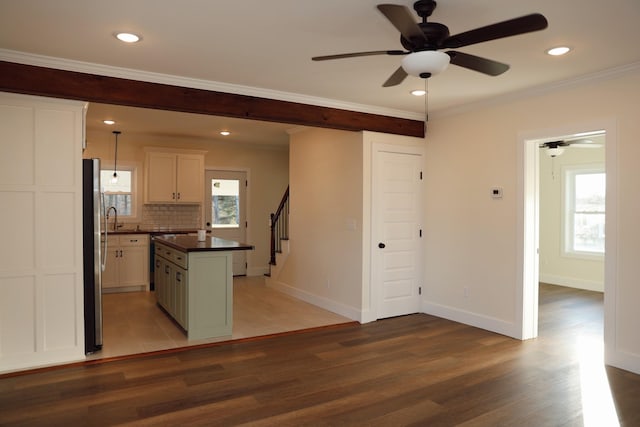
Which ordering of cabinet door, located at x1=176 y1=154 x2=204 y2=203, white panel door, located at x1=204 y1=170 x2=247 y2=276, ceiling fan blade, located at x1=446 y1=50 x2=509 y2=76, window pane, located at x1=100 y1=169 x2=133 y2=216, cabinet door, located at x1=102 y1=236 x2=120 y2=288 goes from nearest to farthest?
1. ceiling fan blade, located at x1=446 y1=50 x2=509 y2=76
2. cabinet door, located at x1=102 y1=236 x2=120 y2=288
3. window pane, located at x1=100 y1=169 x2=133 y2=216
4. cabinet door, located at x1=176 y1=154 x2=204 y2=203
5. white panel door, located at x1=204 y1=170 x2=247 y2=276

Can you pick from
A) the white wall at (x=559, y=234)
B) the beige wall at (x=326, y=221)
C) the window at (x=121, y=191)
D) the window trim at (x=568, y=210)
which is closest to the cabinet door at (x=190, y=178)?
the window at (x=121, y=191)

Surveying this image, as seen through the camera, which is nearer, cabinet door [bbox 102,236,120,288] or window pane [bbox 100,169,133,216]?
cabinet door [bbox 102,236,120,288]

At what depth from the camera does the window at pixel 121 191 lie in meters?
7.30

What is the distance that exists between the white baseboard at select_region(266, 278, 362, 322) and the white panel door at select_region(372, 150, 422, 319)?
0.32 m

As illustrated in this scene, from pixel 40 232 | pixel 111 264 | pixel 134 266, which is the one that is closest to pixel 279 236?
pixel 134 266

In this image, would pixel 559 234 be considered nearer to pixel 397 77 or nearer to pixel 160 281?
pixel 397 77

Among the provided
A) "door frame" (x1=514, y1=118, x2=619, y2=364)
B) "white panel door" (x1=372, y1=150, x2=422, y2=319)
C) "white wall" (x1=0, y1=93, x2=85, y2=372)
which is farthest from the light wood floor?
"door frame" (x1=514, y1=118, x2=619, y2=364)

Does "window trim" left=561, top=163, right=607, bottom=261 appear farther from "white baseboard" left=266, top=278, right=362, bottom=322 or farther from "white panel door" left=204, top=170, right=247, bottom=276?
"white panel door" left=204, top=170, right=247, bottom=276

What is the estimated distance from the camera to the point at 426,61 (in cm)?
243

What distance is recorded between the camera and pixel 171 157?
7.43 metres

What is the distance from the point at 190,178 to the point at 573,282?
6.86m

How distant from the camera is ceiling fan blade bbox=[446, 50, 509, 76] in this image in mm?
2611

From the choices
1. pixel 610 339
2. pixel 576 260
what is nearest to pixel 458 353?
pixel 610 339

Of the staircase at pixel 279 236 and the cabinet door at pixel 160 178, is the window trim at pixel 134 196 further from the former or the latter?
the staircase at pixel 279 236
